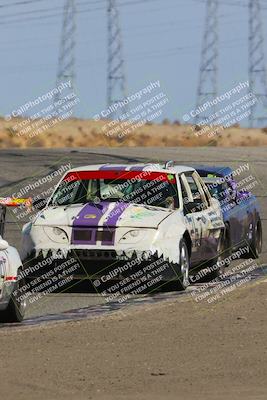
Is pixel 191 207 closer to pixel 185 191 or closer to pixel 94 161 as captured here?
pixel 185 191

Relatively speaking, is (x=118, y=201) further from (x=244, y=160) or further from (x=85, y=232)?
(x=244, y=160)

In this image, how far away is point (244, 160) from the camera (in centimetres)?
4266

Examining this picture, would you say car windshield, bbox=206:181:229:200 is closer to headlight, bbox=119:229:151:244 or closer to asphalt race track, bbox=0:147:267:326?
asphalt race track, bbox=0:147:267:326

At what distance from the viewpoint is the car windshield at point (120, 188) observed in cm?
1711

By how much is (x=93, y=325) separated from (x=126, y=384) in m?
3.58

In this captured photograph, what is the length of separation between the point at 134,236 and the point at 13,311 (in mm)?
3149

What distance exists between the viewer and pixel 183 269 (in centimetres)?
1652

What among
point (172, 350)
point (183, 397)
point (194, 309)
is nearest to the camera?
point (183, 397)

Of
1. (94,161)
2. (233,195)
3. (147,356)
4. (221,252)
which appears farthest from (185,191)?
(94,161)

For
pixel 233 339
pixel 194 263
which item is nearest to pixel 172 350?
pixel 233 339

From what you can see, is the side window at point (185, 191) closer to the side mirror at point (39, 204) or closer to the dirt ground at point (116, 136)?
the side mirror at point (39, 204)

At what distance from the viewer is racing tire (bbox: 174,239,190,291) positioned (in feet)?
53.7

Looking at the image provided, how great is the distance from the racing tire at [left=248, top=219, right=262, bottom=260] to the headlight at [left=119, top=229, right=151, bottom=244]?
5190 mm

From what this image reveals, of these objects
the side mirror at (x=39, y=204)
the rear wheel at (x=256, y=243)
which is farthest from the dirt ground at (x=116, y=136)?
the side mirror at (x=39, y=204)
